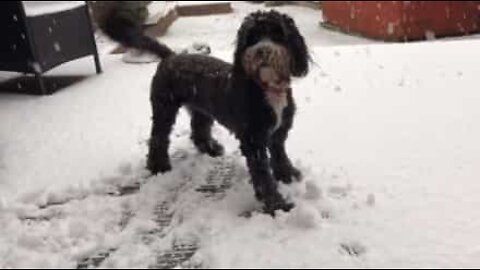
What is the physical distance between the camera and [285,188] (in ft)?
10.0

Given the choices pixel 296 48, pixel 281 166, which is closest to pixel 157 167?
pixel 281 166

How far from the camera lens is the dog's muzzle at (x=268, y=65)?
2.60 m

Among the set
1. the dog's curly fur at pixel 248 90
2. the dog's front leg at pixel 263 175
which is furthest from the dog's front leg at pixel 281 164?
the dog's front leg at pixel 263 175

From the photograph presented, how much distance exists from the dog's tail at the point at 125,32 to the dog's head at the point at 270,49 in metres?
0.87

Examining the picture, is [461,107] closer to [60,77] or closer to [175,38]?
[60,77]

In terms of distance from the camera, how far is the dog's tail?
331cm

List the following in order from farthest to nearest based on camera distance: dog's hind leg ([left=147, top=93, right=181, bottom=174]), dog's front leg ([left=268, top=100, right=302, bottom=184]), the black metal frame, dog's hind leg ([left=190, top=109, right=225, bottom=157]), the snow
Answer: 1. the snow
2. the black metal frame
3. dog's hind leg ([left=190, top=109, right=225, bottom=157])
4. dog's hind leg ([left=147, top=93, right=181, bottom=174])
5. dog's front leg ([left=268, top=100, right=302, bottom=184])

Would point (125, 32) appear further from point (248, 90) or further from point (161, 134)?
point (248, 90)

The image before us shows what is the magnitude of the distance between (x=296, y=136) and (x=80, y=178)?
145 cm

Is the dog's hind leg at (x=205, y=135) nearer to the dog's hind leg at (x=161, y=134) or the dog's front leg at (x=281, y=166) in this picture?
the dog's hind leg at (x=161, y=134)

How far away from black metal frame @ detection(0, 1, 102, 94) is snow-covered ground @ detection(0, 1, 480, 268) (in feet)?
1.27

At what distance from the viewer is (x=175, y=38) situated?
10.6 meters

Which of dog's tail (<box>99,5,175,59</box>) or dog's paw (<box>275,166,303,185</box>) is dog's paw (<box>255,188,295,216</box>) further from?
dog's tail (<box>99,5,175,59</box>)

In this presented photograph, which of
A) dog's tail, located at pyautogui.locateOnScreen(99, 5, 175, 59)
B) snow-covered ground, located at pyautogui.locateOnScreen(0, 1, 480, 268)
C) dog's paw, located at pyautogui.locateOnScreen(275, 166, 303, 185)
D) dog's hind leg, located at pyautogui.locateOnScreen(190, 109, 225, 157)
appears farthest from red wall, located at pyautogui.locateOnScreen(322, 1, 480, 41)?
dog's paw, located at pyautogui.locateOnScreen(275, 166, 303, 185)
